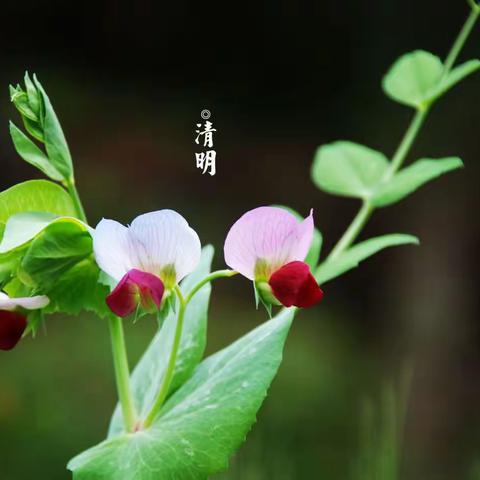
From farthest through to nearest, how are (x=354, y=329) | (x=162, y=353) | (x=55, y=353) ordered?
(x=354, y=329), (x=55, y=353), (x=162, y=353)

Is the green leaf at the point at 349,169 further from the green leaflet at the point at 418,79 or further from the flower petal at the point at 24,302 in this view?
the flower petal at the point at 24,302

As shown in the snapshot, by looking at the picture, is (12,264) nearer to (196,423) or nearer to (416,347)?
(196,423)

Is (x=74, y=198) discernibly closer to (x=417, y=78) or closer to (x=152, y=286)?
(x=152, y=286)

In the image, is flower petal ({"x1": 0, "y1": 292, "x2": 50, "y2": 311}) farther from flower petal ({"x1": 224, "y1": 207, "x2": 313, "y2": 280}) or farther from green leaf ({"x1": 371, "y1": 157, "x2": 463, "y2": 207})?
green leaf ({"x1": 371, "y1": 157, "x2": 463, "y2": 207})

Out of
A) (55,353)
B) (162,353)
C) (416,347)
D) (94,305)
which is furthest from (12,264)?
(416,347)

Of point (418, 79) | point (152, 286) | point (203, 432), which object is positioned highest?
point (418, 79)

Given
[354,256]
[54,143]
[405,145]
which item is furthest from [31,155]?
[405,145]

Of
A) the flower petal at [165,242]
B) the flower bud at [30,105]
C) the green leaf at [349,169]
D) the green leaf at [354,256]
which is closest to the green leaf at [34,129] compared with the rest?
the flower bud at [30,105]
